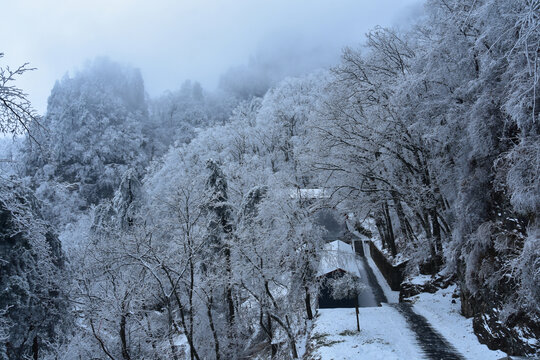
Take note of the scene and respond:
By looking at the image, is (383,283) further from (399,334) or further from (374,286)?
(399,334)

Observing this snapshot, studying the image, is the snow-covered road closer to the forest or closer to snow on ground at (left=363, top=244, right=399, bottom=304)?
the forest

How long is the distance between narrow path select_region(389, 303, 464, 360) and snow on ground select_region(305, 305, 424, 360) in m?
0.23

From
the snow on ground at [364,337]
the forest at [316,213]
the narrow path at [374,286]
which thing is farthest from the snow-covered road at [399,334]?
the narrow path at [374,286]

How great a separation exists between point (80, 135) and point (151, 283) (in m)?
63.3

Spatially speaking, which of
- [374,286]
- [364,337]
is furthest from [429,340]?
[374,286]

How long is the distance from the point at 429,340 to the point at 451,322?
4.50 feet

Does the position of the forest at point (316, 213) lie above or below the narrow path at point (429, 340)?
above

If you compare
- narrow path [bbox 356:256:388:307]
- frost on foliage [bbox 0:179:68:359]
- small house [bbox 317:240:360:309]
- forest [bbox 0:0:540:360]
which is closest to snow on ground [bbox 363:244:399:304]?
narrow path [bbox 356:256:388:307]

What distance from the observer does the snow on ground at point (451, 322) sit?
7.95m

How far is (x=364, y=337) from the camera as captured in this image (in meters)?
10.6

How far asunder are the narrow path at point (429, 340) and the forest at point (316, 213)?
3.29 ft

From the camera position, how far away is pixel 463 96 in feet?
30.6

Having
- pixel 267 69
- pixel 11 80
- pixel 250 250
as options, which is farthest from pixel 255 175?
pixel 267 69

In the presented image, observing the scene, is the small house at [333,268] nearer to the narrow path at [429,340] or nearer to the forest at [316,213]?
the forest at [316,213]
